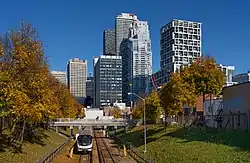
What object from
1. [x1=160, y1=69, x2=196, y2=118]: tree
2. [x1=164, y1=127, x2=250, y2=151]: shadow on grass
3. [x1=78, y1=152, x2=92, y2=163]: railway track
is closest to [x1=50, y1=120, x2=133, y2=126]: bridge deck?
[x1=78, y1=152, x2=92, y2=163]: railway track

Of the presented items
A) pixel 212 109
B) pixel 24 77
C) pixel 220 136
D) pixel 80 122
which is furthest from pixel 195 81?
pixel 80 122

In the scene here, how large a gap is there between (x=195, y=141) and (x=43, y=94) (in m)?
16.3

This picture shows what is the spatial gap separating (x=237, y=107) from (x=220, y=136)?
9.45 metres

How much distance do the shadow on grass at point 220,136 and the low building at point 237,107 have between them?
2.92 metres

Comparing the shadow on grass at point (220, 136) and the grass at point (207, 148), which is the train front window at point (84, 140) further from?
the shadow on grass at point (220, 136)

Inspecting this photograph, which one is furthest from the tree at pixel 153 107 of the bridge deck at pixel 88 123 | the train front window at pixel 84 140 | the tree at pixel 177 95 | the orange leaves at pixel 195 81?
the train front window at pixel 84 140

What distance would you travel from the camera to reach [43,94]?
138 ft

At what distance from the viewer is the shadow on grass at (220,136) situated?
3534 cm

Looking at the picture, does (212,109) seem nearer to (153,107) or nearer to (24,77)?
(153,107)

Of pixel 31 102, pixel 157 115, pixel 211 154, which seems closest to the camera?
pixel 211 154

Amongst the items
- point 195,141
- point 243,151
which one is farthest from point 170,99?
point 243,151

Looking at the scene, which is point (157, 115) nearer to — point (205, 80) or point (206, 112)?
point (206, 112)

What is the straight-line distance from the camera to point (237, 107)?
4978 centimetres

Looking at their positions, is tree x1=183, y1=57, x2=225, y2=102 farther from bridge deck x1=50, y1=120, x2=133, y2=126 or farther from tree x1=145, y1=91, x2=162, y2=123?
bridge deck x1=50, y1=120, x2=133, y2=126
